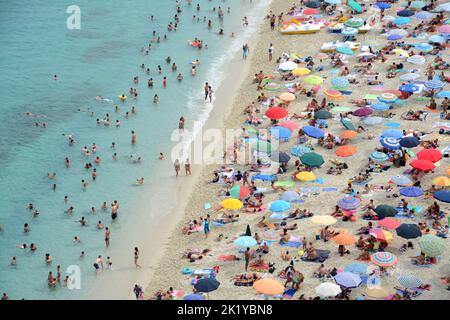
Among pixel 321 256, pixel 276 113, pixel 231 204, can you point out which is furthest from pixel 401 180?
pixel 276 113

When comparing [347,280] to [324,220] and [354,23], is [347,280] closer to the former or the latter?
[324,220]

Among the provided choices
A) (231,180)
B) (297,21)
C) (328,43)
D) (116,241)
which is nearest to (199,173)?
(231,180)

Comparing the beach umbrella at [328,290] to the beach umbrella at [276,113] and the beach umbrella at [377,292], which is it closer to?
the beach umbrella at [377,292]

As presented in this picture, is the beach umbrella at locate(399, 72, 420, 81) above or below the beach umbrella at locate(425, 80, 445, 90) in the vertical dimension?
below

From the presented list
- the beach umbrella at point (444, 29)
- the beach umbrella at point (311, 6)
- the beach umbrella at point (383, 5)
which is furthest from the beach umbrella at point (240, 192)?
the beach umbrella at point (311, 6)

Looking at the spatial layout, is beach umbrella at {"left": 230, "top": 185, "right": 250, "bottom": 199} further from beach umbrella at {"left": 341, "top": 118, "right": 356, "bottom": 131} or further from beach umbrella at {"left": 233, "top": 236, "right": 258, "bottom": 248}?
beach umbrella at {"left": 341, "top": 118, "right": 356, "bottom": 131}

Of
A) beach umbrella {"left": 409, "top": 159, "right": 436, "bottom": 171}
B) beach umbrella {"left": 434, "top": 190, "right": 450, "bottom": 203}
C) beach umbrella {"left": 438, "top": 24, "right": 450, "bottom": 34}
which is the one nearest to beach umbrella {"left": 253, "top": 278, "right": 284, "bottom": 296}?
beach umbrella {"left": 434, "top": 190, "right": 450, "bottom": 203}
